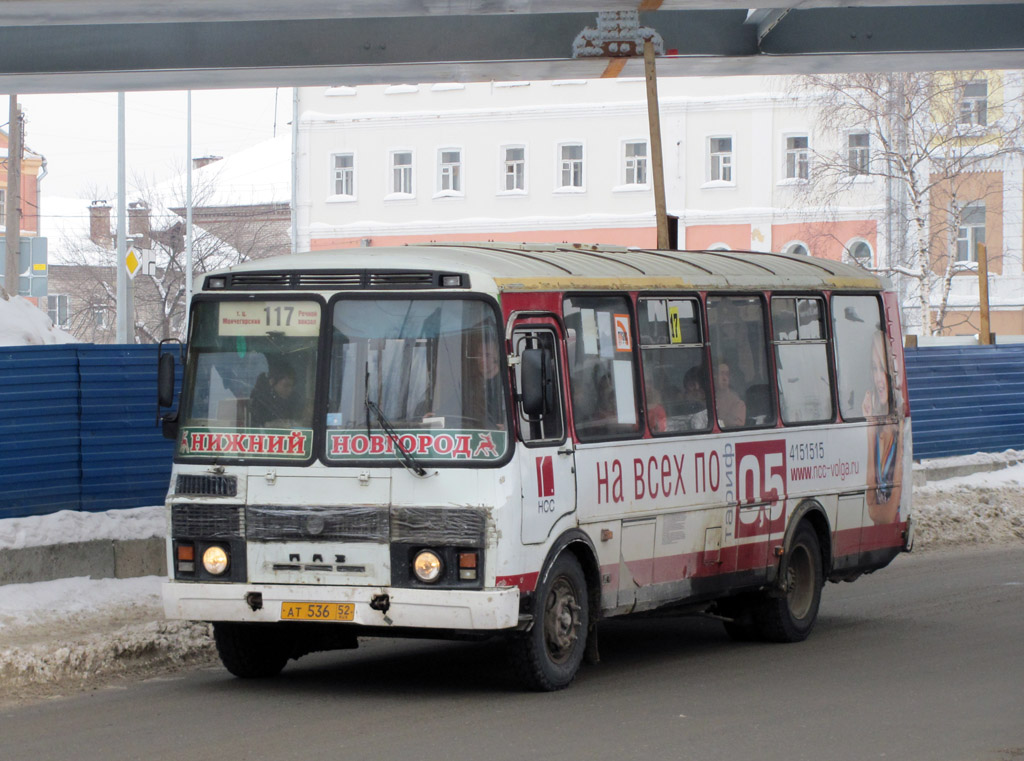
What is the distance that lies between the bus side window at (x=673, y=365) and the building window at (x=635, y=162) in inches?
1817

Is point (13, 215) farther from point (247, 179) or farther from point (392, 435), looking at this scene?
point (247, 179)

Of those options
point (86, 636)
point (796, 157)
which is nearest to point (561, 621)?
point (86, 636)

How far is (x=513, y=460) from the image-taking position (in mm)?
9219

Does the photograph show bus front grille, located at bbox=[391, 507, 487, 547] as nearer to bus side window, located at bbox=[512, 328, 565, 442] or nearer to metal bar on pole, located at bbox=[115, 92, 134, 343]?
bus side window, located at bbox=[512, 328, 565, 442]

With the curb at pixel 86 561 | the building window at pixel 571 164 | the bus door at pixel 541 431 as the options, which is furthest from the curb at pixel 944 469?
the building window at pixel 571 164

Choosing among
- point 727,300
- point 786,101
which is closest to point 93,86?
point 727,300

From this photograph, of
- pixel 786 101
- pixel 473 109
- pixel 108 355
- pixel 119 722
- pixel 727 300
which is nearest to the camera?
pixel 119 722

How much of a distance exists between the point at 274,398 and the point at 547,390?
1.59 metres

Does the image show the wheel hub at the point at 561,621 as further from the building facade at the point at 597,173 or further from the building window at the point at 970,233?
the building window at the point at 970,233

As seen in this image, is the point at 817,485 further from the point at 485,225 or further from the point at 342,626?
the point at 485,225

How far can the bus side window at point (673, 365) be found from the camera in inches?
427

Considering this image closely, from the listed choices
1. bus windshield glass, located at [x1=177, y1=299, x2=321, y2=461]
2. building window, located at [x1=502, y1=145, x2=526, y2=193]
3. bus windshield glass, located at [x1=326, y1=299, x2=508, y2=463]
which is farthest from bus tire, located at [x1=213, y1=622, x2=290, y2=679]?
building window, located at [x1=502, y1=145, x2=526, y2=193]

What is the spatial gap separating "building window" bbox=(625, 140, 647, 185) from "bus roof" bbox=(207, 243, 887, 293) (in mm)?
44582

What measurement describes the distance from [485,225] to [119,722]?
50601mm
